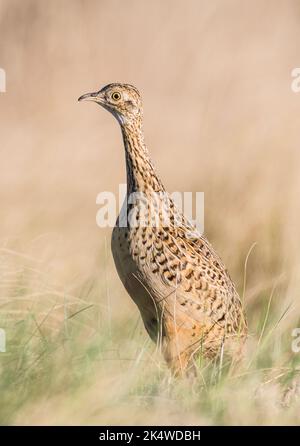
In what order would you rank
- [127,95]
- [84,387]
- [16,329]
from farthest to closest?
[127,95] < [16,329] < [84,387]

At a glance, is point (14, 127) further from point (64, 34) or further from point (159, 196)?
point (159, 196)

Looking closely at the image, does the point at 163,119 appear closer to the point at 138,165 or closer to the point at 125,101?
the point at 125,101

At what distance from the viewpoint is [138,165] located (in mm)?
5953

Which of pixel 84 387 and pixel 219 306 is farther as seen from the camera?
pixel 219 306

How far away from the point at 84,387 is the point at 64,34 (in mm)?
5284

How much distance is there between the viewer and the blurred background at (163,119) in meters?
8.49

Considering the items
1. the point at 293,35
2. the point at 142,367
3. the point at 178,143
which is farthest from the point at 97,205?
the point at 142,367

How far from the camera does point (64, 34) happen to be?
960 cm
